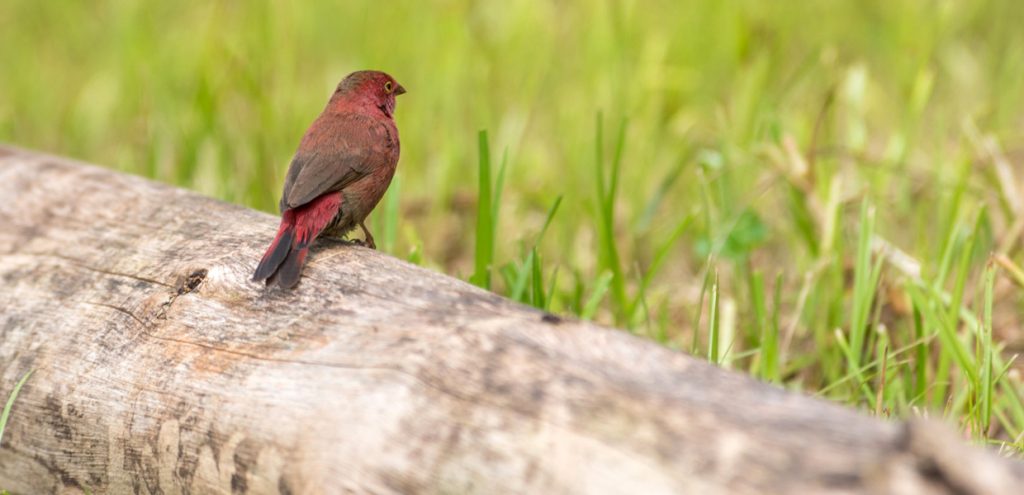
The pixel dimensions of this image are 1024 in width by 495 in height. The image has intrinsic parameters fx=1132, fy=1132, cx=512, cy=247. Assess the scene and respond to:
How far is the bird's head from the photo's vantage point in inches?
118

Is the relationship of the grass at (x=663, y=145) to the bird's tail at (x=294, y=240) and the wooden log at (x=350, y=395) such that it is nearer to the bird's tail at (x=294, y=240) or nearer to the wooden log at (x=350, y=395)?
the bird's tail at (x=294, y=240)

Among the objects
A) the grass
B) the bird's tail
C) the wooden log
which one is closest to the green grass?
the wooden log

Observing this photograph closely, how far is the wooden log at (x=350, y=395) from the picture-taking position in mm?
1566

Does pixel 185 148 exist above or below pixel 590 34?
below

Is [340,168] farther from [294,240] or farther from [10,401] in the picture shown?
[10,401]

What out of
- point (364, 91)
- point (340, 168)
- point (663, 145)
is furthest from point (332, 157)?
point (663, 145)

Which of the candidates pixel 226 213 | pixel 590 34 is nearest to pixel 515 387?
pixel 226 213

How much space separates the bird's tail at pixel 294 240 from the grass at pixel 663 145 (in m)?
0.42

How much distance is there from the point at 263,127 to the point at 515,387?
303cm

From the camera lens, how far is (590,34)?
5.39 m

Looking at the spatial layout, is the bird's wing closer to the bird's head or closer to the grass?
the bird's head

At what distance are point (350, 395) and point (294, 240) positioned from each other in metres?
0.59

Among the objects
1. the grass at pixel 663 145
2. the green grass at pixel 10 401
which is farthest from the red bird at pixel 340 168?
the green grass at pixel 10 401

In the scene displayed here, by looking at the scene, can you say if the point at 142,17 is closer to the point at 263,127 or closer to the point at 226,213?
the point at 263,127
